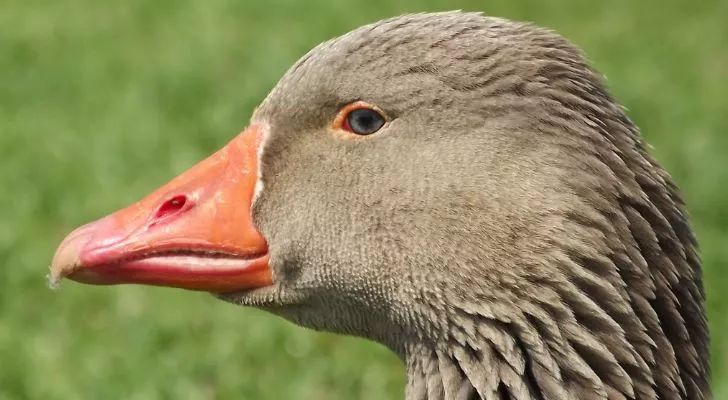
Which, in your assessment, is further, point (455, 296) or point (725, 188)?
point (725, 188)

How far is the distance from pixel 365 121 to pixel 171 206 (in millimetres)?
726

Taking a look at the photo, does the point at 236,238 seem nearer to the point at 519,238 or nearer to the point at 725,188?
the point at 519,238

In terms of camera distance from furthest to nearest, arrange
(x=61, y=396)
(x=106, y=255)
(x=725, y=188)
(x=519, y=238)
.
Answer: (x=725, y=188) → (x=61, y=396) → (x=106, y=255) → (x=519, y=238)

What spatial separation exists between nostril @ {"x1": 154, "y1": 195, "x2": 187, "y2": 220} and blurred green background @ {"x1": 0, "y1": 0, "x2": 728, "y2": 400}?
227 centimetres

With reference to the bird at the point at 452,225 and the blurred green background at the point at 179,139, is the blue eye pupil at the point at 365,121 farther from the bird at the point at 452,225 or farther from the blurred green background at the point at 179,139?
the blurred green background at the point at 179,139

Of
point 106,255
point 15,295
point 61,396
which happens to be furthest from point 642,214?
point 15,295

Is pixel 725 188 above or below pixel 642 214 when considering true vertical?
below

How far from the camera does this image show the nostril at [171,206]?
4.12m

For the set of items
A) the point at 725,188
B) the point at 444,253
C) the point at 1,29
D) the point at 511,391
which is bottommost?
the point at 1,29

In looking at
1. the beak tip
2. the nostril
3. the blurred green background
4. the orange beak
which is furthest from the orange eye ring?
the blurred green background

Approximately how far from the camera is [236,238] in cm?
405

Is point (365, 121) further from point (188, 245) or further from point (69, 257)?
point (69, 257)

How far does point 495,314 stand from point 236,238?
35.6 inches

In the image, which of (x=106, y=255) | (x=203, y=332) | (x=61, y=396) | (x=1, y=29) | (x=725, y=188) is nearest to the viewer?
(x=106, y=255)
